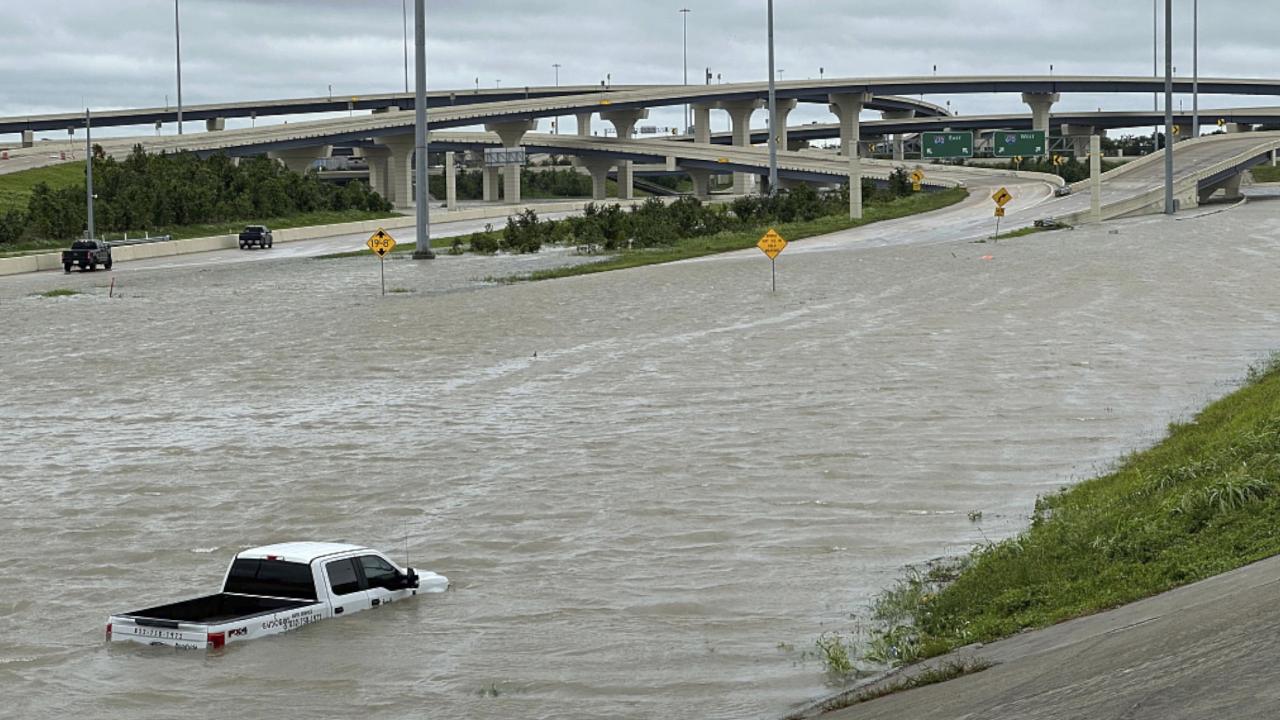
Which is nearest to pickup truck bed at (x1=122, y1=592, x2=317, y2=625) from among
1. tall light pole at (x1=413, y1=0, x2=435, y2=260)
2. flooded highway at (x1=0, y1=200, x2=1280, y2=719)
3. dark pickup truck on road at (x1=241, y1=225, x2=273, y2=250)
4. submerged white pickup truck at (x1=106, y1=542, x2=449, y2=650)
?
submerged white pickup truck at (x1=106, y1=542, x2=449, y2=650)

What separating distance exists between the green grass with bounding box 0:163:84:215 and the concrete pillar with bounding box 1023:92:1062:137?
107m

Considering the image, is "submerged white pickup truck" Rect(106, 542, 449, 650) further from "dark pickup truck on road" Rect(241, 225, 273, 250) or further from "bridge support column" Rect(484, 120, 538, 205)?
"bridge support column" Rect(484, 120, 538, 205)

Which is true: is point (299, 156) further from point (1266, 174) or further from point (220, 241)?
point (1266, 174)

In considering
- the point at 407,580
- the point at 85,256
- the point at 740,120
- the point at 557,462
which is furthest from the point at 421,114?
the point at 740,120

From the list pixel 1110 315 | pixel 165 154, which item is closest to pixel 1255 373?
pixel 1110 315

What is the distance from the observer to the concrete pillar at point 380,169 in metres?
162

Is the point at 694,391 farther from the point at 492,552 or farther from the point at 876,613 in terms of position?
the point at 876,613

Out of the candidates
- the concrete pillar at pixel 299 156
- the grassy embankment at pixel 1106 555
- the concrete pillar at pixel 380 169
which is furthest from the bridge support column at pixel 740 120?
the grassy embankment at pixel 1106 555

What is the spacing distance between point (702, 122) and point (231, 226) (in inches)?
3488

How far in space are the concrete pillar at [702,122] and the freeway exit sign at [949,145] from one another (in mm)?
40535

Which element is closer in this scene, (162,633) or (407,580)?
(162,633)

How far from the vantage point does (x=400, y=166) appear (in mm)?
158625

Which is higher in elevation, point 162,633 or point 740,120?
point 740,120

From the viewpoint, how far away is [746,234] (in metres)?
86.5
